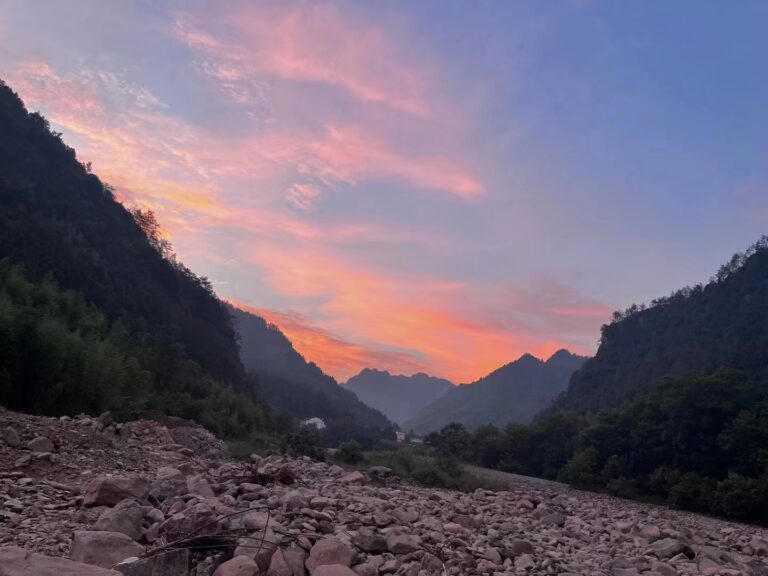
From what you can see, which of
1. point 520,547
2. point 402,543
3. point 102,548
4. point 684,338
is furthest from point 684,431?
point 684,338

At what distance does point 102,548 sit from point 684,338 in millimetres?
52256

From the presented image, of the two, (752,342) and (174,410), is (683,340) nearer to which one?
(752,342)

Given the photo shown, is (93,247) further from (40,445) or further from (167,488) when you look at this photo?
(167,488)

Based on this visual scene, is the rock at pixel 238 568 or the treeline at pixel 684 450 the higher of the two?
the treeline at pixel 684 450

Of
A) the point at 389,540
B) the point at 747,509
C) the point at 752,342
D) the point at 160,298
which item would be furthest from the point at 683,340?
the point at 389,540

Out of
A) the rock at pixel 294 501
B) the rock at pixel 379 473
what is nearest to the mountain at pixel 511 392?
the rock at pixel 379 473

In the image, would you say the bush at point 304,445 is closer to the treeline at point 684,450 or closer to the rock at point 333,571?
the rock at point 333,571

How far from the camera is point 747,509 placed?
70.8 ft

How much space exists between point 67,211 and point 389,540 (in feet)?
125

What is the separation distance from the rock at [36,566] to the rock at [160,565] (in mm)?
914

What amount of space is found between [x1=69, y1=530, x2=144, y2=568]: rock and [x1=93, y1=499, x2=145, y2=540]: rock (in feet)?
1.45

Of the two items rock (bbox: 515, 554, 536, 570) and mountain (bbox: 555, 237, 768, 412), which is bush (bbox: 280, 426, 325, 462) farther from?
mountain (bbox: 555, 237, 768, 412)

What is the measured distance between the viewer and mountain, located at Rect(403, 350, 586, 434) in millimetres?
98125

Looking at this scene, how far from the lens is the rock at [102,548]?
208 inches
